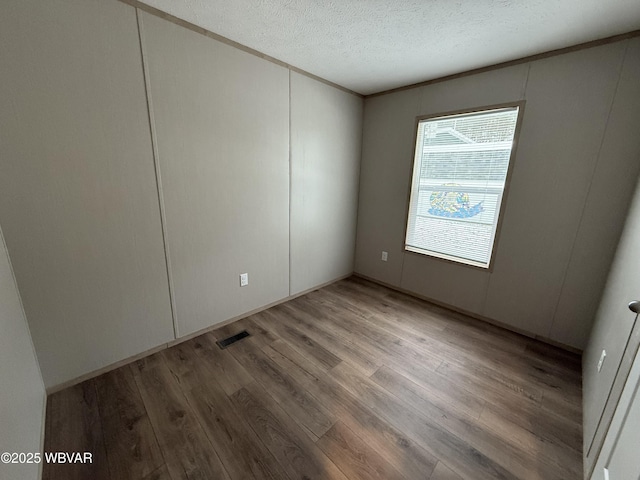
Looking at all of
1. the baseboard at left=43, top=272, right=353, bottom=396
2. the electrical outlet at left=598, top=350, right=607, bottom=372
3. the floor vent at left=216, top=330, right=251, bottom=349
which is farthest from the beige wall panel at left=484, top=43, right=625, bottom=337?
the floor vent at left=216, top=330, right=251, bottom=349

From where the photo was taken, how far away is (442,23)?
165cm

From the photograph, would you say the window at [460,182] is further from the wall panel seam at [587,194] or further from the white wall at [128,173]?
the white wall at [128,173]

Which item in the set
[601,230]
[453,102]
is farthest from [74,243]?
[601,230]

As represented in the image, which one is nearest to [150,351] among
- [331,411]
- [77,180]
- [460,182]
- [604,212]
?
[77,180]

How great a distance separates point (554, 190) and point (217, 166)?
278cm

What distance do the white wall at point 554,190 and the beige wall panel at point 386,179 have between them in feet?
0.22

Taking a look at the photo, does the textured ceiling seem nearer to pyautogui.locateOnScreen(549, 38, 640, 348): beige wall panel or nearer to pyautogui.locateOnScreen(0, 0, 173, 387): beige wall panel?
pyautogui.locateOnScreen(549, 38, 640, 348): beige wall panel

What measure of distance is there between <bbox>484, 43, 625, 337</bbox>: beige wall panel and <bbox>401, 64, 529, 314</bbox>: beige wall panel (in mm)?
122

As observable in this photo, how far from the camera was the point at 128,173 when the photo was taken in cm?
166

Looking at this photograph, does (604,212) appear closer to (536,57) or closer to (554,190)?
(554,190)

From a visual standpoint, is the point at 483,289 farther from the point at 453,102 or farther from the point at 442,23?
the point at 442,23

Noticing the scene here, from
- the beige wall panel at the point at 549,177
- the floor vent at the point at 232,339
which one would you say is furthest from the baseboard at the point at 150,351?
the beige wall panel at the point at 549,177

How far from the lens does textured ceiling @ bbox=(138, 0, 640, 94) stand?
1493 mm

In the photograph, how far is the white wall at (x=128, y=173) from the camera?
1344 millimetres
